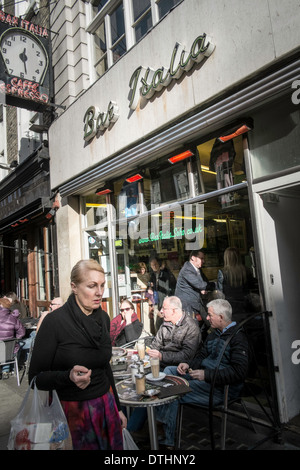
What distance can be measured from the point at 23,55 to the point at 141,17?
135 inches

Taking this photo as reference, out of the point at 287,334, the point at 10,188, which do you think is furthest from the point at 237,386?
the point at 10,188

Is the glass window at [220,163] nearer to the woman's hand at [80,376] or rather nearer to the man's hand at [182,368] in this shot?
the man's hand at [182,368]

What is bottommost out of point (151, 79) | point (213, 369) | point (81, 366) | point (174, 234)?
point (213, 369)

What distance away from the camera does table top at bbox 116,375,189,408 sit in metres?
2.62

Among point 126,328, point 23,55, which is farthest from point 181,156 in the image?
point 23,55

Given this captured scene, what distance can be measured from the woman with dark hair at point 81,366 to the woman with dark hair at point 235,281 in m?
2.53

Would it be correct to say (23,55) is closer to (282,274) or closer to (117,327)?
(117,327)

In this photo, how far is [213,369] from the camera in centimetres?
340

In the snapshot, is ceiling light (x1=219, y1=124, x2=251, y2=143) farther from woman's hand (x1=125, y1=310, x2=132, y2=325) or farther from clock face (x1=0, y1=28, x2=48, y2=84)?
clock face (x1=0, y1=28, x2=48, y2=84)

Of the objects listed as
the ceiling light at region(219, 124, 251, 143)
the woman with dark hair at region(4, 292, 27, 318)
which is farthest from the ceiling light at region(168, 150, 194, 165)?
the woman with dark hair at region(4, 292, 27, 318)

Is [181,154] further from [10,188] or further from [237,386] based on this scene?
[10,188]

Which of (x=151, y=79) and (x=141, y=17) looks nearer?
(x=151, y=79)

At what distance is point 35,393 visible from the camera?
6.72 feet

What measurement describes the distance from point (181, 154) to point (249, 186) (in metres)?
1.40
